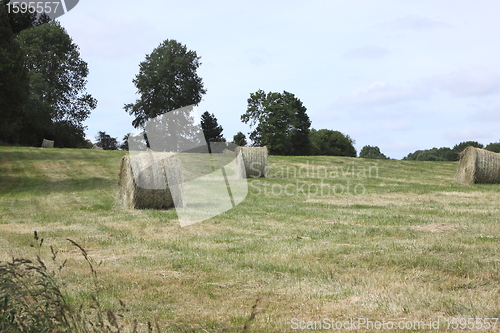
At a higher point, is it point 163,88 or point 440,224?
→ point 163,88

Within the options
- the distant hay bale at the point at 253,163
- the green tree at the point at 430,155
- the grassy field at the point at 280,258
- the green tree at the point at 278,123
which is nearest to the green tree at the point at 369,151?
the green tree at the point at 430,155

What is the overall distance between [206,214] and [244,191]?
6.25 meters

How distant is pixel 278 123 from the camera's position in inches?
2741

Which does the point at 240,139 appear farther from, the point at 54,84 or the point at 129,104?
the point at 54,84

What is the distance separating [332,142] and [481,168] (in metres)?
82.9

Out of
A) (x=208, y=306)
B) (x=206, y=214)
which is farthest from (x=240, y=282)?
(x=206, y=214)

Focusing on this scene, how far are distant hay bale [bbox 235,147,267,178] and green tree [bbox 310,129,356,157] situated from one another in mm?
71573

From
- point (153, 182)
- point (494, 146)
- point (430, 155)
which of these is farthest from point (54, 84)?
point (430, 155)

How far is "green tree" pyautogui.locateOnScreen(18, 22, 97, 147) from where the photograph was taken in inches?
1801

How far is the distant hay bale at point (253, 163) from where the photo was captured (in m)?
22.8

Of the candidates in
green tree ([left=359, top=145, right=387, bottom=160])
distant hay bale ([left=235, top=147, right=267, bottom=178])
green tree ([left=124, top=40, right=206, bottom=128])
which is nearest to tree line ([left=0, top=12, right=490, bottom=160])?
green tree ([left=124, top=40, right=206, bottom=128])

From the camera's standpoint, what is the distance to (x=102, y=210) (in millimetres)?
13070

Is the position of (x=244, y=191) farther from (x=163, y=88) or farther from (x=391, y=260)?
(x=163, y=88)

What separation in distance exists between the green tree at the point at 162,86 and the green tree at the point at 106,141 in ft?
19.2
